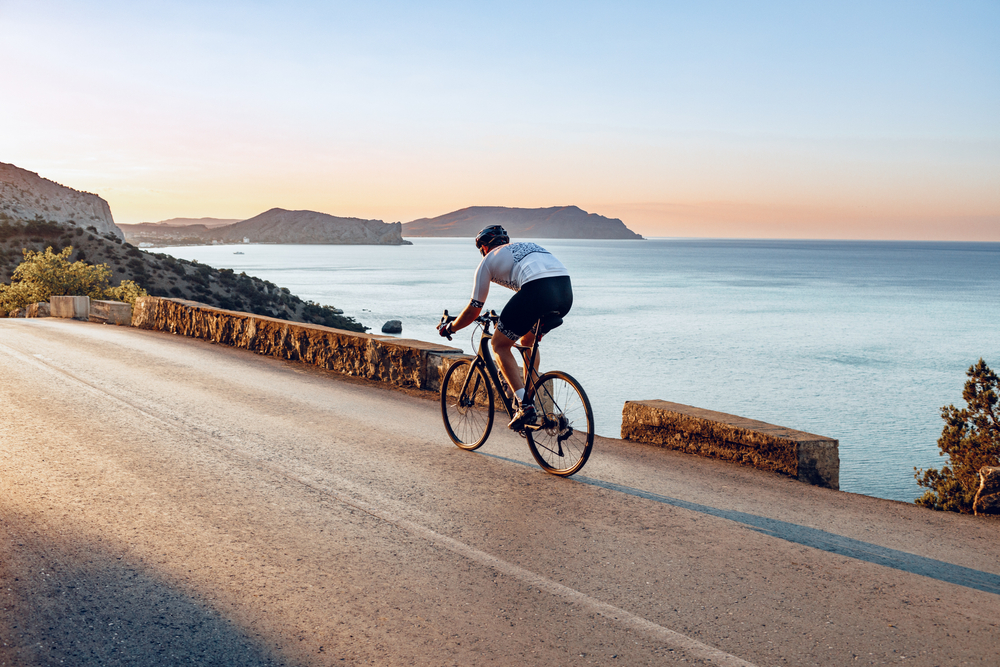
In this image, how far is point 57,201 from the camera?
15075 centimetres

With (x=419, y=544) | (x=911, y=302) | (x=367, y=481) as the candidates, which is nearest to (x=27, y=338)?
(x=367, y=481)

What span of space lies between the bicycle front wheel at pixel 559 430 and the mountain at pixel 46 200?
409ft

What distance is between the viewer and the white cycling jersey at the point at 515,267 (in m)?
5.67

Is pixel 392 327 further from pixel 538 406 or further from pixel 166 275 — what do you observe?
pixel 538 406

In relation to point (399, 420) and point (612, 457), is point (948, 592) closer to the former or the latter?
point (612, 457)

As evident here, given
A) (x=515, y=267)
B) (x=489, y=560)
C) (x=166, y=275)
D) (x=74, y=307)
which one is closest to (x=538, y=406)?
(x=515, y=267)

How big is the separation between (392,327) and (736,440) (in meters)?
57.9

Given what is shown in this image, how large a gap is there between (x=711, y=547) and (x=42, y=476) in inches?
179

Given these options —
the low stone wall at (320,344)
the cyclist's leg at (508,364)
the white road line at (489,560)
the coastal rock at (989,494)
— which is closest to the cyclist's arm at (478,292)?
the cyclist's leg at (508,364)

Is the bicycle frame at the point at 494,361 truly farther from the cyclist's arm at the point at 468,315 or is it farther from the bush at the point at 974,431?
the bush at the point at 974,431

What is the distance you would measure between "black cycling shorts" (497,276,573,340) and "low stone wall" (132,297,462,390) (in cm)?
371

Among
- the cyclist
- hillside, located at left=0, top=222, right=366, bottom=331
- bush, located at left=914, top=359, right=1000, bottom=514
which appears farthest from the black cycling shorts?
hillside, located at left=0, top=222, right=366, bottom=331

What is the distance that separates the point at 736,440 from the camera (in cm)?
645

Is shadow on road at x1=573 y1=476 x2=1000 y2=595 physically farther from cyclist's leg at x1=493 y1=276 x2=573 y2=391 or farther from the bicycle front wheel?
cyclist's leg at x1=493 y1=276 x2=573 y2=391
